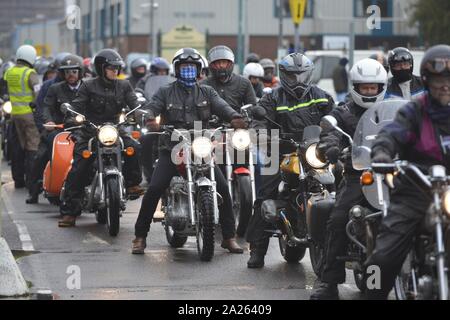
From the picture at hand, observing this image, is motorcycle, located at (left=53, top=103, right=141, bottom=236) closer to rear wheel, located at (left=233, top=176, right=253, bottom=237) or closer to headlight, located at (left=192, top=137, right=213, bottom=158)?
rear wheel, located at (left=233, top=176, right=253, bottom=237)

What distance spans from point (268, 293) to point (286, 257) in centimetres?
172

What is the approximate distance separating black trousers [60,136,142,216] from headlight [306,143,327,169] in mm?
4146

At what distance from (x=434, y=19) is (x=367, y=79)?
40.4 metres

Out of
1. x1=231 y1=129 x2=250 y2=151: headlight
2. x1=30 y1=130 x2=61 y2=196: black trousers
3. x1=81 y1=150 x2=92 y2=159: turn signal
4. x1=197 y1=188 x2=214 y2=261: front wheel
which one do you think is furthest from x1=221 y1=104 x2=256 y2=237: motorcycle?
x1=30 y1=130 x2=61 y2=196: black trousers

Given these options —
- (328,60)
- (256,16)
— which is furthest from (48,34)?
(328,60)

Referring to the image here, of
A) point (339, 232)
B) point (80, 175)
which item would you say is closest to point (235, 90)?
point (80, 175)

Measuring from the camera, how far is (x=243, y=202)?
13234mm

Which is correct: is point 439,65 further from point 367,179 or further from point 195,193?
point 195,193

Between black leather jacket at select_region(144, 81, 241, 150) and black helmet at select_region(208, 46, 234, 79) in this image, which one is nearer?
black leather jacket at select_region(144, 81, 241, 150)

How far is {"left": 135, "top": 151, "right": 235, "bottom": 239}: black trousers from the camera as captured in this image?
472 inches

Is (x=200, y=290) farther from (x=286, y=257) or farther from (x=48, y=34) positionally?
(x=48, y=34)

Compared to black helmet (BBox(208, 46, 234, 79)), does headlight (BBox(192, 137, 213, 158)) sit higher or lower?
lower

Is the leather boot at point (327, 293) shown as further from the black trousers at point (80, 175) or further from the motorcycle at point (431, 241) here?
the black trousers at point (80, 175)

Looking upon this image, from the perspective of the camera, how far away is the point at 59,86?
15430 mm
